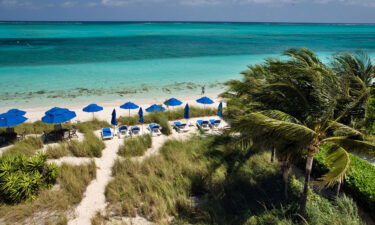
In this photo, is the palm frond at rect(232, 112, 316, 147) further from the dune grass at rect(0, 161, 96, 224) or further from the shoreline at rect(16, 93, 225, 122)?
the shoreline at rect(16, 93, 225, 122)

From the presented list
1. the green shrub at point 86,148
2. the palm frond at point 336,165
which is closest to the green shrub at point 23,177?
the green shrub at point 86,148

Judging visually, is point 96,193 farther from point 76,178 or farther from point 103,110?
point 103,110

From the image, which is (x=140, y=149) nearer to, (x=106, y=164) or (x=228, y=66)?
(x=106, y=164)

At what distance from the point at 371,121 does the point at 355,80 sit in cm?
112

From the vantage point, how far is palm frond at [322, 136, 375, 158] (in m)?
4.97

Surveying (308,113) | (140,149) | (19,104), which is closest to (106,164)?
(140,149)

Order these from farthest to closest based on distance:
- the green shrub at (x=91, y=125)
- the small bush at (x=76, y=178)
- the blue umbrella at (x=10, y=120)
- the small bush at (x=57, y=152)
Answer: the green shrub at (x=91, y=125) < the blue umbrella at (x=10, y=120) < the small bush at (x=57, y=152) < the small bush at (x=76, y=178)

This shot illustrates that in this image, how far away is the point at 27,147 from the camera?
10.0 meters

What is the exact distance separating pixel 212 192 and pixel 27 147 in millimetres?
7798

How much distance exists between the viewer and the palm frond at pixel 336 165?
429 centimetres

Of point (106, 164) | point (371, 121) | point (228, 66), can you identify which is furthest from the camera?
point (228, 66)

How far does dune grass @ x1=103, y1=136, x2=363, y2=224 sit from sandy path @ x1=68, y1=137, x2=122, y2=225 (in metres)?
0.28

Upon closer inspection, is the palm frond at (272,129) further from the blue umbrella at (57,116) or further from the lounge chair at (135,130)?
the blue umbrella at (57,116)

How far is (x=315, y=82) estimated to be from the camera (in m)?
5.42
